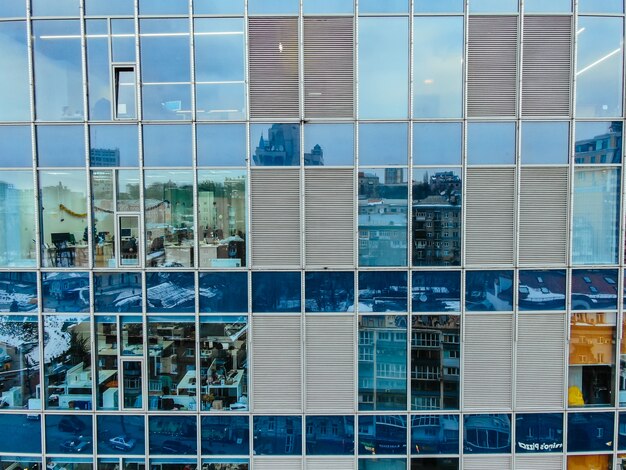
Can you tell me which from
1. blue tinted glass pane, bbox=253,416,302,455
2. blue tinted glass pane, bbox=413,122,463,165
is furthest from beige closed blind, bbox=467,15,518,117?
blue tinted glass pane, bbox=253,416,302,455

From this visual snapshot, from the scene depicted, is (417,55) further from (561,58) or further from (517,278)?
(517,278)

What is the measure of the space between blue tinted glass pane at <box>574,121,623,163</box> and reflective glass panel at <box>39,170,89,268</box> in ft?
38.5

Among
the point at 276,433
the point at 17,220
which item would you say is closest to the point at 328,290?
the point at 276,433

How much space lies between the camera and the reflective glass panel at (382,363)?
25.8ft

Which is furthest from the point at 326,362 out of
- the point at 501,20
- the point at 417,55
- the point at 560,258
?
the point at 501,20

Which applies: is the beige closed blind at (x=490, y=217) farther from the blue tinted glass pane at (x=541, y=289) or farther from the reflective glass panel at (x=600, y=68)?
the reflective glass panel at (x=600, y=68)

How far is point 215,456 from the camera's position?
25.9ft

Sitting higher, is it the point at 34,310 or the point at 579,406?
the point at 34,310

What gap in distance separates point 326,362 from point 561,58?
8.98m

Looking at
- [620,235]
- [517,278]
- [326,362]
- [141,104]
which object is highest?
Answer: [141,104]

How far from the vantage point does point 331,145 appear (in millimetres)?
7785

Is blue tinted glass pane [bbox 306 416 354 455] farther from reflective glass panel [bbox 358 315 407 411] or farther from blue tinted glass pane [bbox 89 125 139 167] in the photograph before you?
blue tinted glass pane [bbox 89 125 139 167]

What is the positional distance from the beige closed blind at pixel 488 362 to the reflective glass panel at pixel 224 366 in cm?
526

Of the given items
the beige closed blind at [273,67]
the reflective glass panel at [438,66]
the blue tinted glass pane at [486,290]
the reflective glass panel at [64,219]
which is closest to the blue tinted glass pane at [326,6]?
the beige closed blind at [273,67]
